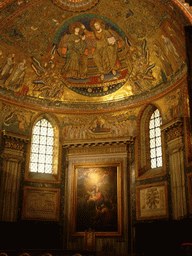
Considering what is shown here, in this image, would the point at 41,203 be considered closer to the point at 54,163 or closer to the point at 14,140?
the point at 54,163

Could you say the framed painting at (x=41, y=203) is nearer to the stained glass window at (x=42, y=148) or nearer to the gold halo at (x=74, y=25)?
the stained glass window at (x=42, y=148)

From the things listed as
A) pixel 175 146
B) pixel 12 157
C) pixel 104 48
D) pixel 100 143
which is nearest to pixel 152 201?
pixel 175 146

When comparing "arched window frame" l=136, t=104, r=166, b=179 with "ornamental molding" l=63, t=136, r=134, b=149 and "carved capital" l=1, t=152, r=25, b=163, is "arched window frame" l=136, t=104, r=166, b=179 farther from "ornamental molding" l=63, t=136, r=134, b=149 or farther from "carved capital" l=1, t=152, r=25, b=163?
"carved capital" l=1, t=152, r=25, b=163

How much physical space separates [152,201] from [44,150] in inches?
304

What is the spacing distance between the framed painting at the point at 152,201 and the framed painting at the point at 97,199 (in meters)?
1.14

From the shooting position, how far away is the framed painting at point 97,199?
814 inches

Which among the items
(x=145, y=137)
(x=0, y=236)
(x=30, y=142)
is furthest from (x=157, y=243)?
(x=30, y=142)

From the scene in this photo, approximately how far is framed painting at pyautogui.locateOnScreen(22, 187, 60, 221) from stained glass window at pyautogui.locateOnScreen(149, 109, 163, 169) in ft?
20.3

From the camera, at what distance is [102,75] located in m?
23.8

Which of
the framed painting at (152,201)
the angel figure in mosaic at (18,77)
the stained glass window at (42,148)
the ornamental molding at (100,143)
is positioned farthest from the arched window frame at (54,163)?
the framed painting at (152,201)

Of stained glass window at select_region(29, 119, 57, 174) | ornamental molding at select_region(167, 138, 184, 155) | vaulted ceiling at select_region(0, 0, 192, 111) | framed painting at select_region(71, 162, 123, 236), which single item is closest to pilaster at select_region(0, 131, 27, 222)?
stained glass window at select_region(29, 119, 57, 174)

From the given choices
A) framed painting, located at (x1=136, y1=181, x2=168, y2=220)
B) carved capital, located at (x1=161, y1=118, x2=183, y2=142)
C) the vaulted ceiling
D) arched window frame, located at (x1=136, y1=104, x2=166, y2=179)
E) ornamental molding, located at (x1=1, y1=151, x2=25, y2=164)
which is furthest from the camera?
ornamental molding, located at (x1=1, y1=151, x2=25, y2=164)

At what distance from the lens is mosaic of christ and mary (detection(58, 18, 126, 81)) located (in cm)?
2246

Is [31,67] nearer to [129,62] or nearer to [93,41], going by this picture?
[93,41]
